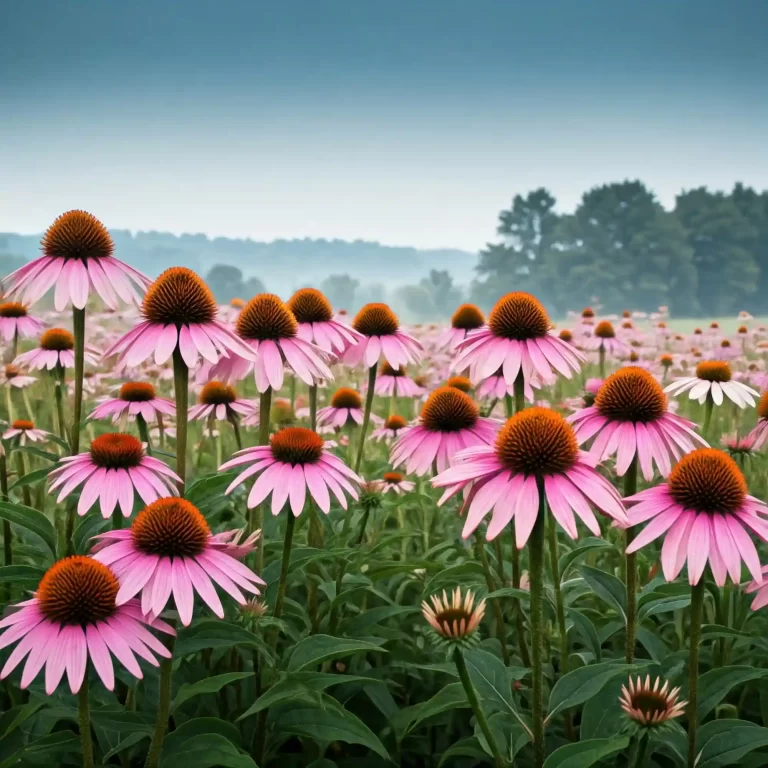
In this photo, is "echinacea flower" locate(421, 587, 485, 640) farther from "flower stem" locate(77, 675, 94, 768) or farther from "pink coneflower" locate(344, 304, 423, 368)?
"pink coneflower" locate(344, 304, 423, 368)

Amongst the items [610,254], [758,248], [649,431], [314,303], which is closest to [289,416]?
[314,303]

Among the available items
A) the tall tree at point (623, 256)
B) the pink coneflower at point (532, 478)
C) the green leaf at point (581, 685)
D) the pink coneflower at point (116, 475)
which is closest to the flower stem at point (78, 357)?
the pink coneflower at point (116, 475)

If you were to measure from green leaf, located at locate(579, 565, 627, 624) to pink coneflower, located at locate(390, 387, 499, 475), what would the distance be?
45 cm

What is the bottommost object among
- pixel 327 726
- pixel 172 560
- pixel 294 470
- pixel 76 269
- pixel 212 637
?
pixel 327 726

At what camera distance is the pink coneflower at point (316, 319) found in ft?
7.93

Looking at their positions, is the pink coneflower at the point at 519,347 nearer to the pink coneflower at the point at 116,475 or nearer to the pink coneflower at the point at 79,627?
the pink coneflower at the point at 116,475

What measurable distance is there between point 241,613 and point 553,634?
3.48 ft

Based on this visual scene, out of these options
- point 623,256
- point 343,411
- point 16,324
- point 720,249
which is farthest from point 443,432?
point 720,249

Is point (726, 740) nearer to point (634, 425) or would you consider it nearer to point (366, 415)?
point (634, 425)

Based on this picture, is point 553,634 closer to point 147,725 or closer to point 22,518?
point 147,725

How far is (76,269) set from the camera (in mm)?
2133

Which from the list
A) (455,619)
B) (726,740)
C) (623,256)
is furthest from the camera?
(623,256)

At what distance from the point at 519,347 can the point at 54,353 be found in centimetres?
197

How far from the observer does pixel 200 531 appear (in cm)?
156
